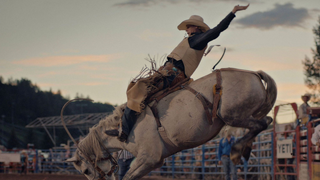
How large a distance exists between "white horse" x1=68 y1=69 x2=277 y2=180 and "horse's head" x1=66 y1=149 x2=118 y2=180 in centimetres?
75

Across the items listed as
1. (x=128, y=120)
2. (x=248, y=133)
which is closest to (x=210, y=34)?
(x=248, y=133)

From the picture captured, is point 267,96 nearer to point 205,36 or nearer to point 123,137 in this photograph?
point 205,36

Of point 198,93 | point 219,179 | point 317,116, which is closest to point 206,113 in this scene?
point 198,93

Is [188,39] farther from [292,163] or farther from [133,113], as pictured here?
[292,163]

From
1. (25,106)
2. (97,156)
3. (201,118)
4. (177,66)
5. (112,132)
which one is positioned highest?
(25,106)

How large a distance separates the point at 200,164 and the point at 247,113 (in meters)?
10.9

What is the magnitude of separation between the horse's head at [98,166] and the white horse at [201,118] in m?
0.75

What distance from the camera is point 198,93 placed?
4875 millimetres

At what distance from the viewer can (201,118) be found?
15.7 ft

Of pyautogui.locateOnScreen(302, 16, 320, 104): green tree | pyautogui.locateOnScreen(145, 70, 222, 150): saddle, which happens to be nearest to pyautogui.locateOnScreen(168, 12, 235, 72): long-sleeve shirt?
pyautogui.locateOnScreen(145, 70, 222, 150): saddle

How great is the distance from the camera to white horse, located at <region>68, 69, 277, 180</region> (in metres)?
4.70

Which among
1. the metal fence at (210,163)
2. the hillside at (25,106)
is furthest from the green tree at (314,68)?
the hillside at (25,106)

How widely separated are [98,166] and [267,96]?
2799mm

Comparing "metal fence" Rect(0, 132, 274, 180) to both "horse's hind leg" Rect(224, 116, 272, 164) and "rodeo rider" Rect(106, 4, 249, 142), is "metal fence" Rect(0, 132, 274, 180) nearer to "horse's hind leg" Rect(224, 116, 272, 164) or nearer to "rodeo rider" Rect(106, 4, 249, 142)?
"horse's hind leg" Rect(224, 116, 272, 164)
